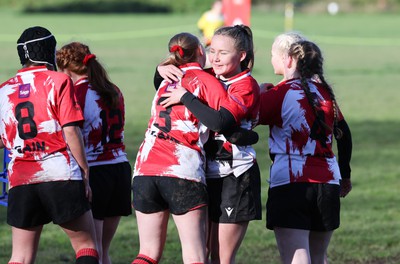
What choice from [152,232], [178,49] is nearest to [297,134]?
[178,49]

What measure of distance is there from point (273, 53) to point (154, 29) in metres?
47.2

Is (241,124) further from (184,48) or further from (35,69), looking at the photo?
(35,69)

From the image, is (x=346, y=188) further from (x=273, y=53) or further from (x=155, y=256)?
(x=155, y=256)

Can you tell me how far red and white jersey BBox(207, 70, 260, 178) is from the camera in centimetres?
552

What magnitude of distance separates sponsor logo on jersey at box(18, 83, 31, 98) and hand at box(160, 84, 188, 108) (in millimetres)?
795

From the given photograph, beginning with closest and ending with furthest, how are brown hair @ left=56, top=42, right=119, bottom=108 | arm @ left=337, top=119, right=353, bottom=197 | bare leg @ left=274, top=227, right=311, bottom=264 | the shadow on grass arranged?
bare leg @ left=274, top=227, right=311, bottom=264, arm @ left=337, top=119, right=353, bottom=197, brown hair @ left=56, top=42, right=119, bottom=108, the shadow on grass

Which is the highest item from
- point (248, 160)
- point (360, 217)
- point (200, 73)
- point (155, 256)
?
point (200, 73)

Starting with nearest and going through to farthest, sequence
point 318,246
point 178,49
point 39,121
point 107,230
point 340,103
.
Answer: point 39,121 < point 178,49 < point 318,246 < point 107,230 < point 340,103

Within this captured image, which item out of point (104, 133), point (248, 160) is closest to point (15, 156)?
point (104, 133)

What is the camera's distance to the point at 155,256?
→ 5.66 meters

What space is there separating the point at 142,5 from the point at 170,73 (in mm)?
70778

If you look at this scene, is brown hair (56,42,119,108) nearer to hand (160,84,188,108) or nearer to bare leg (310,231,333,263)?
hand (160,84,188,108)

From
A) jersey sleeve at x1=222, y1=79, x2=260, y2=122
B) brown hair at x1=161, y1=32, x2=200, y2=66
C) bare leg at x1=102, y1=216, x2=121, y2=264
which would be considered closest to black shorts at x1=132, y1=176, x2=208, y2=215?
jersey sleeve at x1=222, y1=79, x2=260, y2=122

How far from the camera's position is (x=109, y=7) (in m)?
74.8
